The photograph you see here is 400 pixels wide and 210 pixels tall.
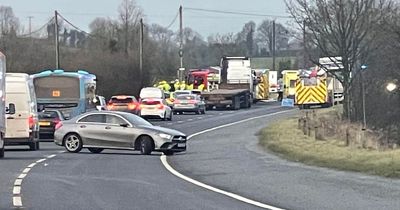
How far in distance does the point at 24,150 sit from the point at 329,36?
15.0 metres

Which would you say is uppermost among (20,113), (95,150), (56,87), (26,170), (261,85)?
(56,87)

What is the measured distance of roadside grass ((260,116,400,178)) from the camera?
20578mm

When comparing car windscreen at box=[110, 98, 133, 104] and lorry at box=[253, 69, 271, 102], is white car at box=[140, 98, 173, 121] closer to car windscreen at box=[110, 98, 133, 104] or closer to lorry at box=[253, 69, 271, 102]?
car windscreen at box=[110, 98, 133, 104]

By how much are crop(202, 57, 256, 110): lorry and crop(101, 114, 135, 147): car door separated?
40394mm

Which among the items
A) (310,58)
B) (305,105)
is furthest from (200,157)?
(305,105)

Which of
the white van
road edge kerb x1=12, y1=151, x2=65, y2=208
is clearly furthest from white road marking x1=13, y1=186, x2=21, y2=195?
the white van

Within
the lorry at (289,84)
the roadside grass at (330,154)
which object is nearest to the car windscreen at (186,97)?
the lorry at (289,84)

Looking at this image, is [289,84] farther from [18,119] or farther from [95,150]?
[95,150]

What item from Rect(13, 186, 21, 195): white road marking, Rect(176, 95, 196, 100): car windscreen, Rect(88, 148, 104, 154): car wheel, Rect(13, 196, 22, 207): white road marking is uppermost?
Rect(176, 95, 196, 100): car windscreen

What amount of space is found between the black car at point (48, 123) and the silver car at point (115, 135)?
25.5 ft

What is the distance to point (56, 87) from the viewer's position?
143ft

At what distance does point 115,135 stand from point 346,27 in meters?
14.2

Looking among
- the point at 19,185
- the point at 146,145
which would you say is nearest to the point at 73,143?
the point at 146,145

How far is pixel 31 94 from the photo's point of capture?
1282 inches
